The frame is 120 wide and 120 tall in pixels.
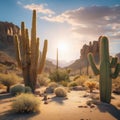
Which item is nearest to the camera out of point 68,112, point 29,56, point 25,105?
point 25,105

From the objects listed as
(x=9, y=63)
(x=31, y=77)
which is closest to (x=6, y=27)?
(x=9, y=63)

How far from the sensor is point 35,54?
1955 cm

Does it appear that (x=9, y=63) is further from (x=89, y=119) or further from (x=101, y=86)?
(x=89, y=119)

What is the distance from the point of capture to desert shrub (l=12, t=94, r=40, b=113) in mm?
11703

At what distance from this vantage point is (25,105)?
11914 mm

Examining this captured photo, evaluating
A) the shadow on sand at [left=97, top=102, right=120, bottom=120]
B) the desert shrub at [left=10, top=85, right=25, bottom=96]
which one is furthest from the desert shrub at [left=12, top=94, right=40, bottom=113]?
the desert shrub at [left=10, top=85, right=25, bottom=96]

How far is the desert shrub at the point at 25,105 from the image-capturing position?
461 inches

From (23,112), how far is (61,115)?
68.4 inches

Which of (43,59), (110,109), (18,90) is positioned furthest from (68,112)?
(43,59)

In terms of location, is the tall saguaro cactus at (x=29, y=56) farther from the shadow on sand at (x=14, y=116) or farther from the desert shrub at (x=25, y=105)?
the shadow on sand at (x=14, y=116)

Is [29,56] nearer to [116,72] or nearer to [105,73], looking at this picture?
[105,73]

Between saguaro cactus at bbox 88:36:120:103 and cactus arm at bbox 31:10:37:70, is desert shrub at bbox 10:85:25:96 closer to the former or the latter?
cactus arm at bbox 31:10:37:70

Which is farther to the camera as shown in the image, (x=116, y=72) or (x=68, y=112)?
(x=116, y=72)

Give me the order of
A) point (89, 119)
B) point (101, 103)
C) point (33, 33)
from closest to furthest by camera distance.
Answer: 1. point (89, 119)
2. point (101, 103)
3. point (33, 33)
